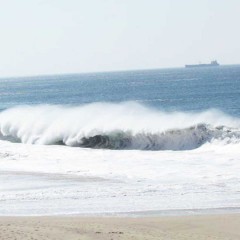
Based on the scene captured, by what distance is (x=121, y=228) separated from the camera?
40.1 feet

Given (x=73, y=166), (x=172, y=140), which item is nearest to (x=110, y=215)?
(x=73, y=166)

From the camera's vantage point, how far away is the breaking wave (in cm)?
3161

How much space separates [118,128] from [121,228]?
23.5m

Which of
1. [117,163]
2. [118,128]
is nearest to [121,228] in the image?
[117,163]

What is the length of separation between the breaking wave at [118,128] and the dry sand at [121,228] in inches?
649

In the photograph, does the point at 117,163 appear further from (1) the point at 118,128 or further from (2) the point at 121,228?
(1) the point at 118,128

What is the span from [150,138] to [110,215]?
19.0 metres

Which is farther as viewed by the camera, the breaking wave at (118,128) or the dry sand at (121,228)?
the breaking wave at (118,128)

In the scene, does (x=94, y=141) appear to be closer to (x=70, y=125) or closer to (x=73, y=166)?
(x=70, y=125)

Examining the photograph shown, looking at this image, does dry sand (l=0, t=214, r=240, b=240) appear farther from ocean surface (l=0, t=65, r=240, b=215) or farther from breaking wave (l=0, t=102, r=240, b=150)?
breaking wave (l=0, t=102, r=240, b=150)

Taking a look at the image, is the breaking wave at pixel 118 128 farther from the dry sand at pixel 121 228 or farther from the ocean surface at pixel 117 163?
the dry sand at pixel 121 228

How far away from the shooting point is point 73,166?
21875 millimetres

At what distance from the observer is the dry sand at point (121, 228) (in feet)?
37.2

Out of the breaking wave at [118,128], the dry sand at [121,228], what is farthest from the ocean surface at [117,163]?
the dry sand at [121,228]
